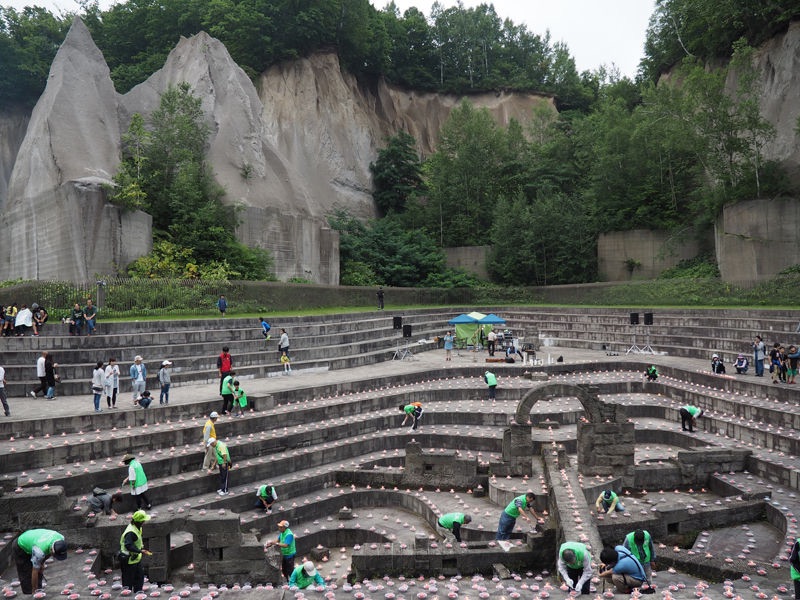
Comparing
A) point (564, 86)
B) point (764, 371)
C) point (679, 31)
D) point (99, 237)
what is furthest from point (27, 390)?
point (564, 86)

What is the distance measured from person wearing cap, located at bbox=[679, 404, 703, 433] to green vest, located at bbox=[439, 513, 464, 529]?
7.86m

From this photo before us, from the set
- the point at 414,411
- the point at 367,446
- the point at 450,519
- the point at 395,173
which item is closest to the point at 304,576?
the point at 450,519

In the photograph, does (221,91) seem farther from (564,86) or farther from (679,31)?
(564,86)

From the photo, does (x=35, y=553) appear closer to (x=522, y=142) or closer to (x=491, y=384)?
(x=491, y=384)

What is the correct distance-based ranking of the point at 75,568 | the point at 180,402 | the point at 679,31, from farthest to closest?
the point at 679,31 → the point at 180,402 → the point at 75,568

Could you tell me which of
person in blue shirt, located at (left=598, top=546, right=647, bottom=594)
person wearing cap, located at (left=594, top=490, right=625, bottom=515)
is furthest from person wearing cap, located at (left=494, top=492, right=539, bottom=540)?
person in blue shirt, located at (left=598, top=546, right=647, bottom=594)

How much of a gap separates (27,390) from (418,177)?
123 feet

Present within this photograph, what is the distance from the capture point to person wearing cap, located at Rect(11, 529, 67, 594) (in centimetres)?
671

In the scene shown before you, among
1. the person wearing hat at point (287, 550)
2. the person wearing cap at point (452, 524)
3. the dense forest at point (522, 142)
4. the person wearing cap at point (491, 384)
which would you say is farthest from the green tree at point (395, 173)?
the person wearing hat at point (287, 550)

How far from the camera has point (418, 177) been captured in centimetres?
4819

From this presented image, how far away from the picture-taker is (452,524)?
9.88 metres

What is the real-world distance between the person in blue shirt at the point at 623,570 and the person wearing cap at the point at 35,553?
6577 mm

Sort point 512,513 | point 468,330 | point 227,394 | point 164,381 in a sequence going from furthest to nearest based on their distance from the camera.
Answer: point 468,330, point 164,381, point 227,394, point 512,513

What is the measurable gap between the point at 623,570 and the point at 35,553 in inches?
275
